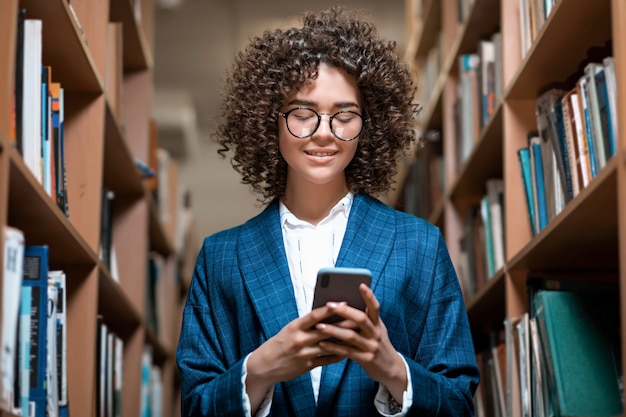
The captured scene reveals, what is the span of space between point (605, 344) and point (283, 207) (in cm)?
67

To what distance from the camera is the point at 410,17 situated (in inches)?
174

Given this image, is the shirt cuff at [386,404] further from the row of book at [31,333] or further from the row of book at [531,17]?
the row of book at [531,17]

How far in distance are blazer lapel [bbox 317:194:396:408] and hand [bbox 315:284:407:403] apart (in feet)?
0.32

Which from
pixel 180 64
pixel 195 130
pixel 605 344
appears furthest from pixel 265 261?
pixel 195 130

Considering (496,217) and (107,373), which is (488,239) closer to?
(496,217)

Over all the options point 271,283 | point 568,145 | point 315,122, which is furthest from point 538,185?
point 271,283

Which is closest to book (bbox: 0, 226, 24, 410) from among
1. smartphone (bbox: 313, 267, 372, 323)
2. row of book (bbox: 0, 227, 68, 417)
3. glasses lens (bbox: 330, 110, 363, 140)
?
row of book (bbox: 0, 227, 68, 417)

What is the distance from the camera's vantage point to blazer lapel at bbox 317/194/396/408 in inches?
63.1

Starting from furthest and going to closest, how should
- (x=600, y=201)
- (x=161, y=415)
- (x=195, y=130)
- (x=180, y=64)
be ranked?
(x=195, y=130) → (x=180, y=64) → (x=161, y=415) → (x=600, y=201)

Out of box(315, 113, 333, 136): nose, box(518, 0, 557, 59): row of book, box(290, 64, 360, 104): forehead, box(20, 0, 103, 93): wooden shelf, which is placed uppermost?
box(518, 0, 557, 59): row of book

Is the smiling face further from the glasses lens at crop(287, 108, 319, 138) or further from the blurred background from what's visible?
the blurred background

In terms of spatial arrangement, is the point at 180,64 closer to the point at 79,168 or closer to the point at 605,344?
the point at 79,168

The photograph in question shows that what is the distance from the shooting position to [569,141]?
1939 mm

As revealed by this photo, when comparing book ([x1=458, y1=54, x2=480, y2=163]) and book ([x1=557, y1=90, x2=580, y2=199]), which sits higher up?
book ([x1=458, y1=54, x2=480, y2=163])
